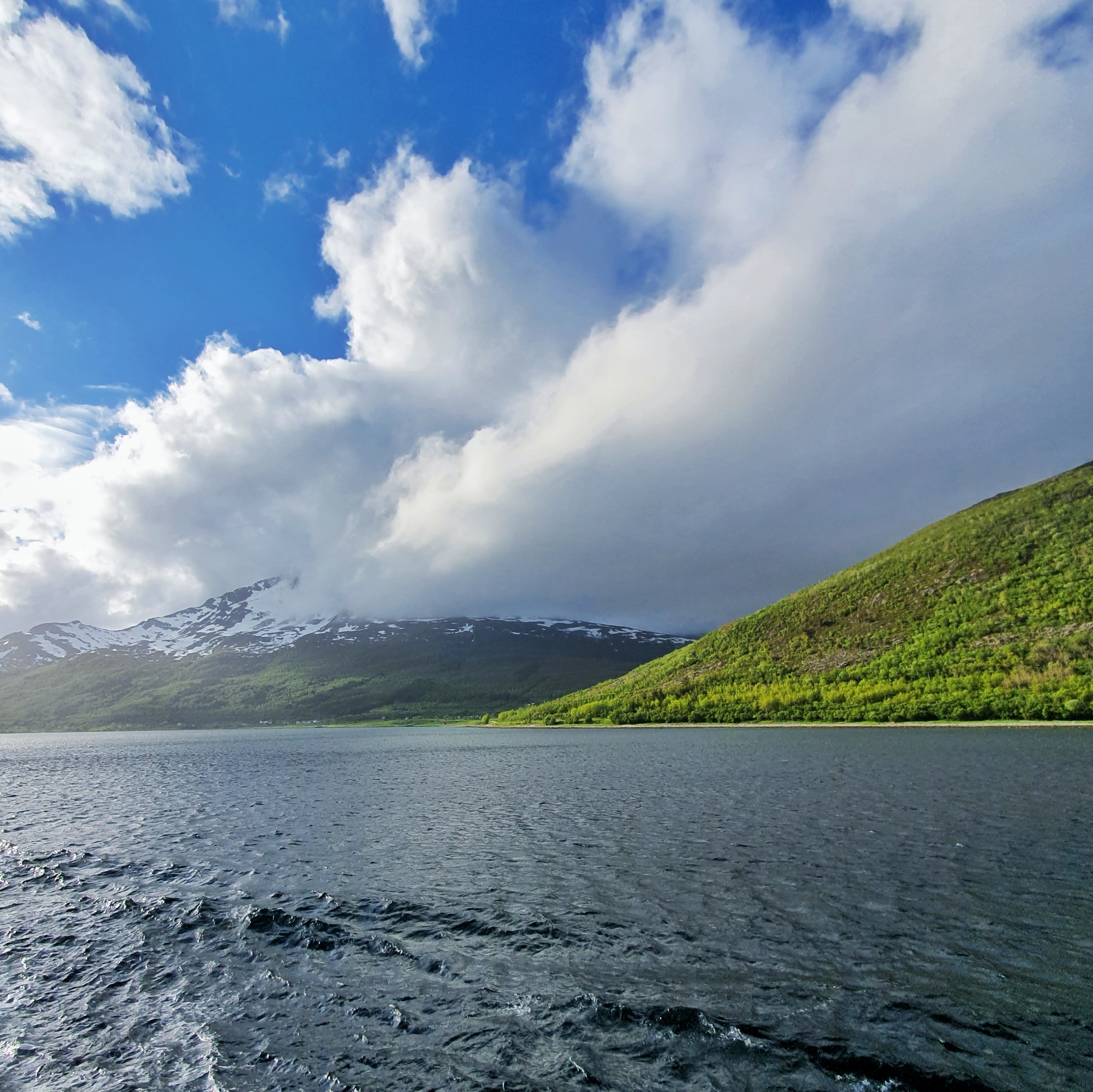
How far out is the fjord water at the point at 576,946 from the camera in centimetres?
1515

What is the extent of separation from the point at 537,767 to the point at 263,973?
69588mm

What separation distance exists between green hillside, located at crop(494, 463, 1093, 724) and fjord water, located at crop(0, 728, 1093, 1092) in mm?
82152

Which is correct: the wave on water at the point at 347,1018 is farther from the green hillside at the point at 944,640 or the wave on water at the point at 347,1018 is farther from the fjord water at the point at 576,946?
the green hillside at the point at 944,640

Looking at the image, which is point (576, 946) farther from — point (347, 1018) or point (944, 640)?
point (944, 640)

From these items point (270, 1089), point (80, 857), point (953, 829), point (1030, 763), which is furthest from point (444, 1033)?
point (1030, 763)

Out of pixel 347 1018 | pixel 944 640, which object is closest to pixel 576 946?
pixel 347 1018

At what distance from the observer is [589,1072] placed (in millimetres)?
14617

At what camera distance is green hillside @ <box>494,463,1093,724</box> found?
119062 mm

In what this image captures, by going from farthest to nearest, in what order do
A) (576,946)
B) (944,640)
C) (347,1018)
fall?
(944,640)
(576,946)
(347,1018)

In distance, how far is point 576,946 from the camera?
22.0 metres

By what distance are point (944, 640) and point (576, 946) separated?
15275cm

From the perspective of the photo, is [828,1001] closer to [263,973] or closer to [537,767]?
[263,973]

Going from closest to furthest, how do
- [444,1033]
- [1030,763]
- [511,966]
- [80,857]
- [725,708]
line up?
[444,1033], [511,966], [80,857], [1030,763], [725,708]

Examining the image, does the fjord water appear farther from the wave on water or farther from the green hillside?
the green hillside
